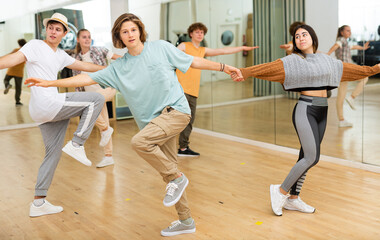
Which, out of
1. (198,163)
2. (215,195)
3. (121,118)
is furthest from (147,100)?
(121,118)

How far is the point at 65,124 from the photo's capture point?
13.8 ft

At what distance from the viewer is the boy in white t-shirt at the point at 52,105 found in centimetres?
390


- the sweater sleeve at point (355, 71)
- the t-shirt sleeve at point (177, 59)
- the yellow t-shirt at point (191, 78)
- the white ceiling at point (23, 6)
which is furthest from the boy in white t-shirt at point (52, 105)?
the white ceiling at point (23, 6)

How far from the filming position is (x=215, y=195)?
14.8 feet

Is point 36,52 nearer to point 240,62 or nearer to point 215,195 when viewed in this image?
point 215,195

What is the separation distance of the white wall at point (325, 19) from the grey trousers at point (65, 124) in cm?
268

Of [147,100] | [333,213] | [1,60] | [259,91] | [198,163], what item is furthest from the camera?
[259,91]

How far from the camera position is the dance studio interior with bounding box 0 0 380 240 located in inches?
151

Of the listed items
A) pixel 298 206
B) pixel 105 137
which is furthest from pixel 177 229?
pixel 105 137

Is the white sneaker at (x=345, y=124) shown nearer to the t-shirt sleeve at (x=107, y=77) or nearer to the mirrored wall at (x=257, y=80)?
the mirrored wall at (x=257, y=80)

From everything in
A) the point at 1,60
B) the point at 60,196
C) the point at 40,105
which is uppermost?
the point at 1,60

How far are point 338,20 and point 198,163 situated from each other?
Answer: 2.24 m

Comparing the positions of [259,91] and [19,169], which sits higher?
[259,91]

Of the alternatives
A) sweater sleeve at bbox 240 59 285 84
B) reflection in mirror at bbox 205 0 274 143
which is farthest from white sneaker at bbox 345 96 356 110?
sweater sleeve at bbox 240 59 285 84
